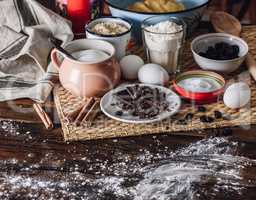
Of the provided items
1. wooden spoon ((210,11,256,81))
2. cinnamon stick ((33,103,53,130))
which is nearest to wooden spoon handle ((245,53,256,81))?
wooden spoon ((210,11,256,81))

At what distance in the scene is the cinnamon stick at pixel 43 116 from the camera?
3.44 ft

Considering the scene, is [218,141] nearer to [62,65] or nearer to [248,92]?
[248,92]

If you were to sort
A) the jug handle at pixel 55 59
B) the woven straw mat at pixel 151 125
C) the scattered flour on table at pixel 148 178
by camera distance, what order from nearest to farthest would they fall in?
1. the scattered flour on table at pixel 148 178
2. the woven straw mat at pixel 151 125
3. the jug handle at pixel 55 59

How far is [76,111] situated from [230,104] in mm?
311

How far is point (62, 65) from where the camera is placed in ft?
3.67

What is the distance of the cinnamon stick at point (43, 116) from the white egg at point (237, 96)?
0.36 m

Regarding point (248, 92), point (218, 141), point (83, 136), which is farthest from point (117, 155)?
point (248, 92)

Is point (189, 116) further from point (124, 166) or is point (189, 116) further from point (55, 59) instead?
point (55, 59)

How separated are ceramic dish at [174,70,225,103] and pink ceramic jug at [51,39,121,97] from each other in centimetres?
14

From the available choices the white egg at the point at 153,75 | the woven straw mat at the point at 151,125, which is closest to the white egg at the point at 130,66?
the white egg at the point at 153,75

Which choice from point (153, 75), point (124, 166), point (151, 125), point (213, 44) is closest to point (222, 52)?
point (213, 44)

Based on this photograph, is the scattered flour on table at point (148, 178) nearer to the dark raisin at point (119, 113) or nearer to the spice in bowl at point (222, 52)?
the dark raisin at point (119, 113)

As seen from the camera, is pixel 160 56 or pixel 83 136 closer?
pixel 83 136

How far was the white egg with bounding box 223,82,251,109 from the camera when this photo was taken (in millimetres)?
1062
